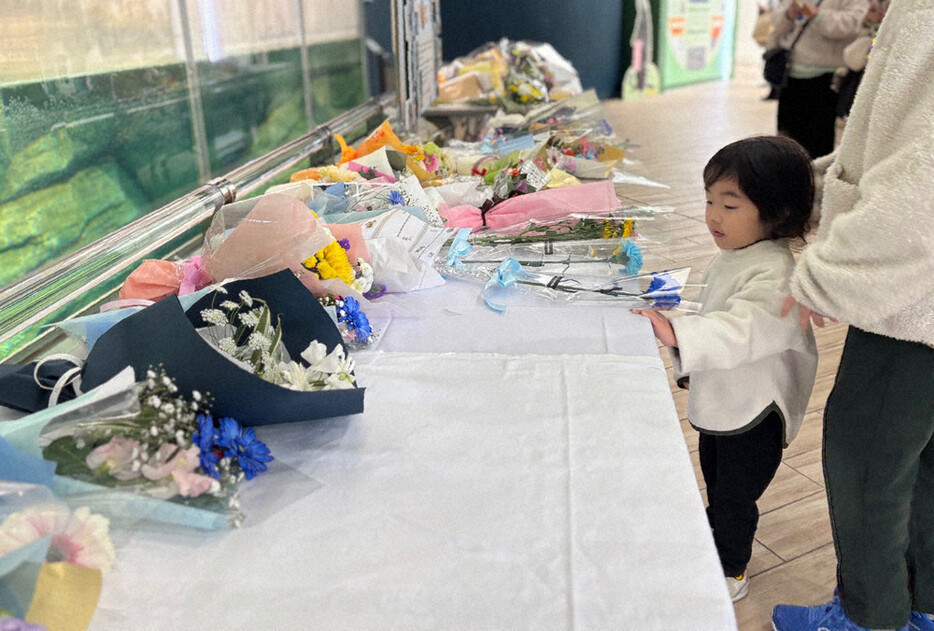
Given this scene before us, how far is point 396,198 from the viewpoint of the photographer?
5.83 ft

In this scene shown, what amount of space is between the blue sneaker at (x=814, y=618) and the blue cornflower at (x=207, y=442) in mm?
1193

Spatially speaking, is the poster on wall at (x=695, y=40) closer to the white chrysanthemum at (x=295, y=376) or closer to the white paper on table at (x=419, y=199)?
the white paper on table at (x=419, y=199)

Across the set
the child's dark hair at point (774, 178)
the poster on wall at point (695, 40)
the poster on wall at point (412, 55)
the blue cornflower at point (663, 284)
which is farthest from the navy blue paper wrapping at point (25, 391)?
the poster on wall at point (695, 40)

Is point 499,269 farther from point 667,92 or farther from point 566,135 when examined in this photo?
point 667,92

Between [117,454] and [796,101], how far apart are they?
4.63 m

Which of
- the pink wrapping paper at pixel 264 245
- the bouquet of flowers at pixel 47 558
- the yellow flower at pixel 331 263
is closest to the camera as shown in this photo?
the bouquet of flowers at pixel 47 558

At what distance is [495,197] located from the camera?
196 cm

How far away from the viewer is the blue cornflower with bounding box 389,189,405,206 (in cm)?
177

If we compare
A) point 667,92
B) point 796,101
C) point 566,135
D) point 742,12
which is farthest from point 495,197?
point 742,12

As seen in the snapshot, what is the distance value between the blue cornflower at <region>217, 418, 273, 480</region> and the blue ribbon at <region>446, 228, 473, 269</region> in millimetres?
783

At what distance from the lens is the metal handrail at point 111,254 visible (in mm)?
1254

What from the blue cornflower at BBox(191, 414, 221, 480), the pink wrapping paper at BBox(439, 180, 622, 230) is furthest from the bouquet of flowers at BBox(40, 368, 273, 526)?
the pink wrapping paper at BBox(439, 180, 622, 230)

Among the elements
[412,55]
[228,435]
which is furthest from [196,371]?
[412,55]

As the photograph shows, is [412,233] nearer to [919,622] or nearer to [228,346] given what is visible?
[228,346]
